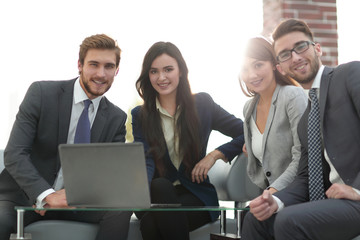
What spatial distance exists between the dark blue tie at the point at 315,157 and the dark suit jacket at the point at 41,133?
126cm

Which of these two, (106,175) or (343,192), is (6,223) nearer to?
(106,175)

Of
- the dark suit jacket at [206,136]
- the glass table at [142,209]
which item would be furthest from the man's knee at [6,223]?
the dark suit jacket at [206,136]

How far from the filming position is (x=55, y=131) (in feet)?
10.4

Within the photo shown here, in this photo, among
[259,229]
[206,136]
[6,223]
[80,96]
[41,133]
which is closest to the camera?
[259,229]

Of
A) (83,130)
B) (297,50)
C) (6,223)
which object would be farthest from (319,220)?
(6,223)

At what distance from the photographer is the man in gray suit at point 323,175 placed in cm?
220

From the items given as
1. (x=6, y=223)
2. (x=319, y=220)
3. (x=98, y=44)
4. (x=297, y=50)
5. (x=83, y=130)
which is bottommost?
(x=6, y=223)

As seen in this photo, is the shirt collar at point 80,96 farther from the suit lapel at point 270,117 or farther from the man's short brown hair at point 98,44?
the suit lapel at point 270,117

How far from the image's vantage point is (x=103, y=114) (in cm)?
329

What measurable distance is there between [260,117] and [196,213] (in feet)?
2.22

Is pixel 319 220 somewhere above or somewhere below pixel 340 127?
below

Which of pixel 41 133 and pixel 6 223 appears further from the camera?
pixel 41 133

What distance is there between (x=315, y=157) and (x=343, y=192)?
313 mm

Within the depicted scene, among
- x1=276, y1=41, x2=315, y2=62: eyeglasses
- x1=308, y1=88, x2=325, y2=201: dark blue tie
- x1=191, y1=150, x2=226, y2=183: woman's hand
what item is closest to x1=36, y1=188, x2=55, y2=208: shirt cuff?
x1=191, y1=150, x2=226, y2=183: woman's hand
